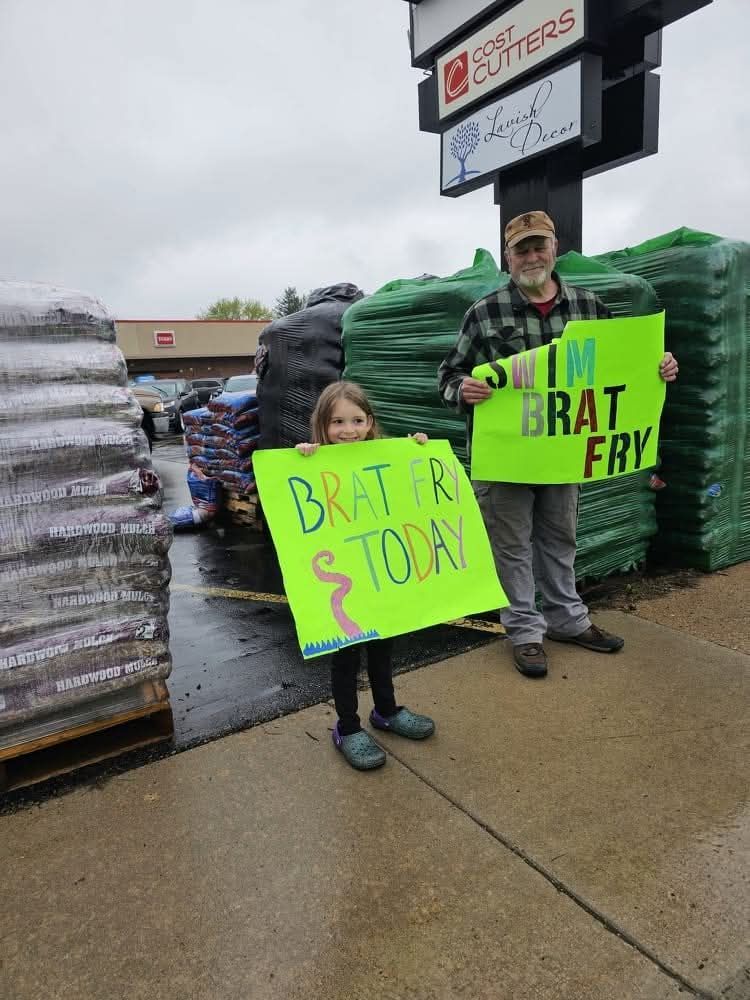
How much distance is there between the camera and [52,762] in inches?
99.7

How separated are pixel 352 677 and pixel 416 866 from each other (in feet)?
2.30

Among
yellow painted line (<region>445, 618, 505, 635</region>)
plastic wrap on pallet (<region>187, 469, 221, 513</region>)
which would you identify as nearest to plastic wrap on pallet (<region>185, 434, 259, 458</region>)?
plastic wrap on pallet (<region>187, 469, 221, 513</region>)

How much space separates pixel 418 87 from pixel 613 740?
695 centimetres

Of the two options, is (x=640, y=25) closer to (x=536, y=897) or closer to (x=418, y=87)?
(x=418, y=87)

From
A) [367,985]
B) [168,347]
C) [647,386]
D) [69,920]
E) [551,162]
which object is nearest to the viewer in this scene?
[367,985]

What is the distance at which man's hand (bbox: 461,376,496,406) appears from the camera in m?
2.96

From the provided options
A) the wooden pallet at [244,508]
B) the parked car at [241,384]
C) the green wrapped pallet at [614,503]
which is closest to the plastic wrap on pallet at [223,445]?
the wooden pallet at [244,508]

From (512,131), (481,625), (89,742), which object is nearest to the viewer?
(89,742)

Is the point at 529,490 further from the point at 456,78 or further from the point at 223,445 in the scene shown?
the point at 456,78

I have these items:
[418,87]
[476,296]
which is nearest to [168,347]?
[418,87]

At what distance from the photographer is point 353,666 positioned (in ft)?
8.16

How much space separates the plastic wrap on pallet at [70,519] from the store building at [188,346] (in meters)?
38.0

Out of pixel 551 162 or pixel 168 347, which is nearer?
pixel 551 162

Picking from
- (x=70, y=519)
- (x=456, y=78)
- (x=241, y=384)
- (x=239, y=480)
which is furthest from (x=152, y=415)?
(x=70, y=519)
